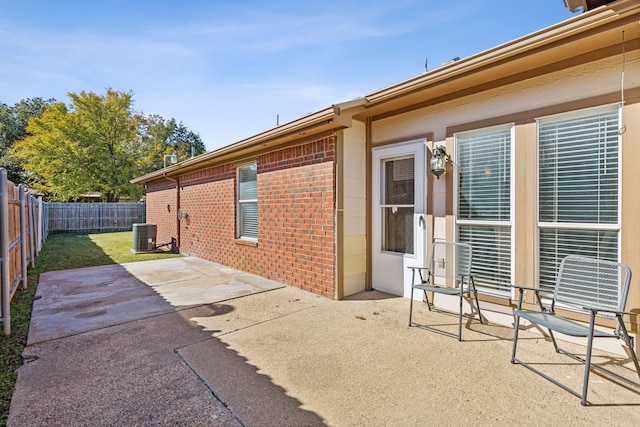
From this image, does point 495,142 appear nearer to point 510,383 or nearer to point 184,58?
point 510,383

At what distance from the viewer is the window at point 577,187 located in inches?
120

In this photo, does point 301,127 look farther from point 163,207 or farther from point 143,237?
point 163,207

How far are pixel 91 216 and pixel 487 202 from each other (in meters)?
22.3

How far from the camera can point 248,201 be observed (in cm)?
720

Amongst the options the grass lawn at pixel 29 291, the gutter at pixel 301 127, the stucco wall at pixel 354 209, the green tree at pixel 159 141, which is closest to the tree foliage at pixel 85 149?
the green tree at pixel 159 141

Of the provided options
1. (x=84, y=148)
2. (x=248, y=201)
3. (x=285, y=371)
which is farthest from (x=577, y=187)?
(x=84, y=148)

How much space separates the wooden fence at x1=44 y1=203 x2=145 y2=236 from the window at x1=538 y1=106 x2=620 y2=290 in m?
22.4

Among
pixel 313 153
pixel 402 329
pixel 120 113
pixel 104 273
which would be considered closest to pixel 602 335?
pixel 402 329

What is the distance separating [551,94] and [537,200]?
1.17 metres

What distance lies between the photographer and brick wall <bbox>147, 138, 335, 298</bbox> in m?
5.11

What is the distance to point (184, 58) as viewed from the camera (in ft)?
23.9

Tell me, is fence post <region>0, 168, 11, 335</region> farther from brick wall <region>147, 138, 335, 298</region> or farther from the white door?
the white door

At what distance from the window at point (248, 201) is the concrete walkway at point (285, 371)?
2.70 m

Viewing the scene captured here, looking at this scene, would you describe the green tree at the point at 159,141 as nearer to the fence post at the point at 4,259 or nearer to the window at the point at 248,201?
the window at the point at 248,201
